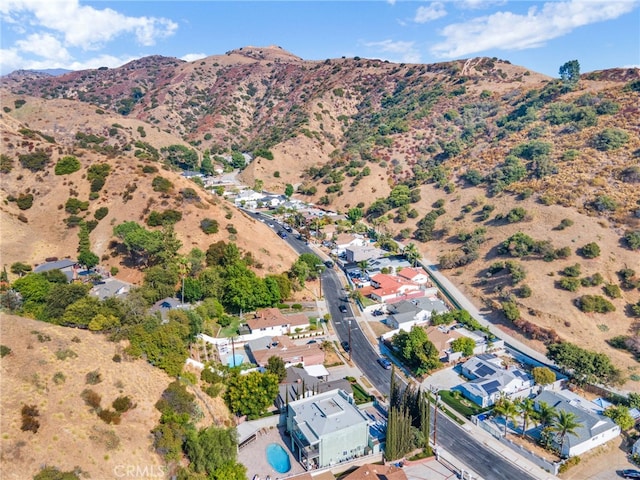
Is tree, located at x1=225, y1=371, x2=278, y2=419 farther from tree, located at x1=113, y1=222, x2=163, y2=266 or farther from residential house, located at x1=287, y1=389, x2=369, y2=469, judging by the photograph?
tree, located at x1=113, y1=222, x2=163, y2=266

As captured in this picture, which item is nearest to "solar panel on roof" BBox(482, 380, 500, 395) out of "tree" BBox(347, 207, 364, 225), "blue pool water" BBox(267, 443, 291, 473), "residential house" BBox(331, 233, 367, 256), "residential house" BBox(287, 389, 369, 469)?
"residential house" BBox(287, 389, 369, 469)

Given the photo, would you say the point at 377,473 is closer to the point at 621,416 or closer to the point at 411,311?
the point at 621,416

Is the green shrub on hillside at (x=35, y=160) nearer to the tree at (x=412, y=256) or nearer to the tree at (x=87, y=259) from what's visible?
the tree at (x=87, y=259)

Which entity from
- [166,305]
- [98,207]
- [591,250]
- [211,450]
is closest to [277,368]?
[211,450]

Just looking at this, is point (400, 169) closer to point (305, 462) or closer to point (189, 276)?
point (189, 276)

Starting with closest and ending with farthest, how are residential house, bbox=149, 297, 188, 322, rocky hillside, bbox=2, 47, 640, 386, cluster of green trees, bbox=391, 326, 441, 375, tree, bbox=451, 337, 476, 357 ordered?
cluster of green trees, bbox=391, 326, 441, 375
tree, bbox=451, 337, 476, 357
residential house, bbox=149, 297, 188, 322
rocky hillside, bbox=2, 47, 640, 386

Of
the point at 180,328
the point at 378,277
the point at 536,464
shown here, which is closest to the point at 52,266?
the point at 180,328
